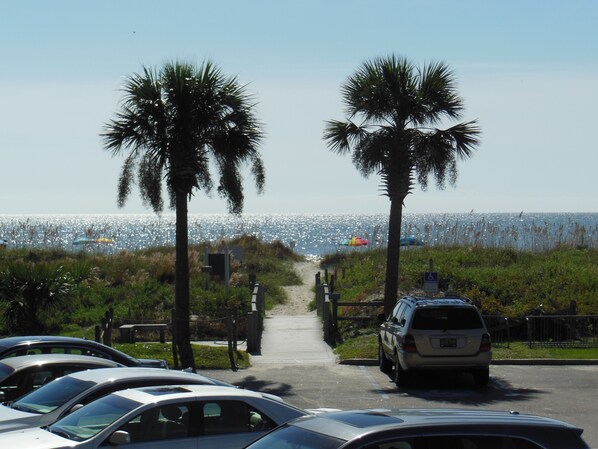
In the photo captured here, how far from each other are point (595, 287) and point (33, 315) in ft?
54.8

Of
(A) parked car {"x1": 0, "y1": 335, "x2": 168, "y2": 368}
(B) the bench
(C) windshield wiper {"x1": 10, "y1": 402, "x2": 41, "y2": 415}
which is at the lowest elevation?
(B) the bench

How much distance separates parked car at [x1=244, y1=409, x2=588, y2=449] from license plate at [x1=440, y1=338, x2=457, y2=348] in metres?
11.4

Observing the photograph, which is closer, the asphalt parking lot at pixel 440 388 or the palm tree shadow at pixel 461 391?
the asphalt parking lot at pixel 440 388

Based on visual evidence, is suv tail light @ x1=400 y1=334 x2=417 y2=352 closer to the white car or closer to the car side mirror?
the white car

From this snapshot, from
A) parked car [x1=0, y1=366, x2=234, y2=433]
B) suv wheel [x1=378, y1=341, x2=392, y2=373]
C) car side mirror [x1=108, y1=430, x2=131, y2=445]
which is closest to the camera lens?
car side mirror [x1=108, y1=430, x2=131, y2=445]

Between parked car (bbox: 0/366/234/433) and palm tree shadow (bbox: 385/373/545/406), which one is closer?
parked car (bbox: 0/366/234/433)

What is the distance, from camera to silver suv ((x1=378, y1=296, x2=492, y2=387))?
17688 mm

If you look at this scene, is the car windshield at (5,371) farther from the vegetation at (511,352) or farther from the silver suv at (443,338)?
the vegetation at (511,352)

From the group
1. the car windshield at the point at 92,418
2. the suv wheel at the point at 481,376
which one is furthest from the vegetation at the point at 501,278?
the car windshield at the point at 92,418

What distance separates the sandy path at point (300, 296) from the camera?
107 ft

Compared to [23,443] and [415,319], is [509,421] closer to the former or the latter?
[23,443]

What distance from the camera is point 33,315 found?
23812mm

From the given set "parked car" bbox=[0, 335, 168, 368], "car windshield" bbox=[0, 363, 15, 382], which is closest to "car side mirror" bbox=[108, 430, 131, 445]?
"car windshield" bbox=[0, 363, 15, 382]

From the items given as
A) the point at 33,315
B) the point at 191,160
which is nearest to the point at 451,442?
the point at 191,160
